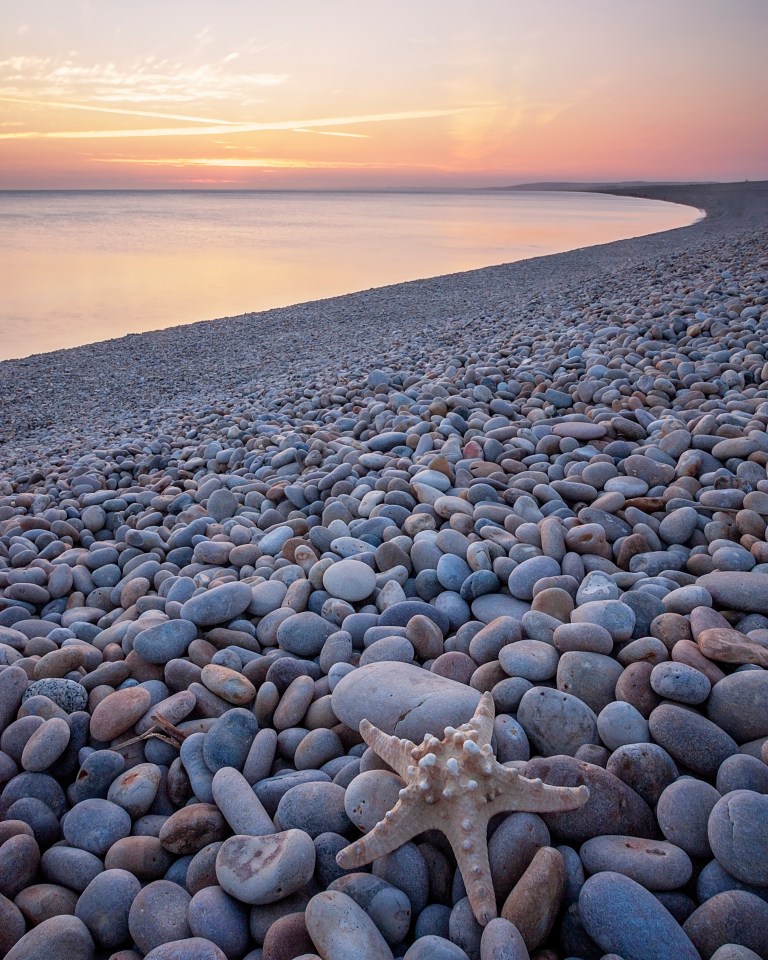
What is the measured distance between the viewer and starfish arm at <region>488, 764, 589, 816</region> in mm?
1445

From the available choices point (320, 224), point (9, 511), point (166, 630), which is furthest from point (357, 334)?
point (320, 224)

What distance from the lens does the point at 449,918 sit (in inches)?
55.0

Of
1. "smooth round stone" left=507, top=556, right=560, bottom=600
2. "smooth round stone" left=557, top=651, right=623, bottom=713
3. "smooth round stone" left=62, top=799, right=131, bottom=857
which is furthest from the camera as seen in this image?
"smooth round stone" left=507, top=556, right=560, bottom=600

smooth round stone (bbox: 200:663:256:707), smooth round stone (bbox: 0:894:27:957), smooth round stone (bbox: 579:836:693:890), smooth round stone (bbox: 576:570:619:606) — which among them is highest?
smooth round stone (bbox: 576:570:619:606)

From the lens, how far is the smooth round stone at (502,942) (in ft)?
4.07

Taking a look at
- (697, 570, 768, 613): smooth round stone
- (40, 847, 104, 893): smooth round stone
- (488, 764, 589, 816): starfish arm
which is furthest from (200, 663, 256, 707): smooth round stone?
(697, 570, 768, 613): smooth round stone

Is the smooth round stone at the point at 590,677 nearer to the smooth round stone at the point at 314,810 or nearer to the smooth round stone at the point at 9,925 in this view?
the smooth round stone at the point at 314,810

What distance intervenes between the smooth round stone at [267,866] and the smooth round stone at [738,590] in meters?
1.42

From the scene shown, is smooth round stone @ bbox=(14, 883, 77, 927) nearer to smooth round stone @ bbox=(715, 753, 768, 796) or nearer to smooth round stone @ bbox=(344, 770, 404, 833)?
smooth round stone @ bbox=(344, 770, 404, 833)

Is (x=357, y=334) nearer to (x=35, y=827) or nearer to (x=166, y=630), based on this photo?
(x=166, y=630)

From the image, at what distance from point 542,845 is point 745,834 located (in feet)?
1.32

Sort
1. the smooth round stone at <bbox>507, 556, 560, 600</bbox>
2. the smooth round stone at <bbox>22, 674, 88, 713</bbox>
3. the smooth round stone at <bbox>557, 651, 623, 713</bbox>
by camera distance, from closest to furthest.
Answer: the smooth round stone at <bbox>557, 651, 623, 713</bbox>, the smooth round stone at <bbox>22, 674, 88, 713</bbox>, the smooth round stone at <bbox>507, 556, 560, 600</bbox>

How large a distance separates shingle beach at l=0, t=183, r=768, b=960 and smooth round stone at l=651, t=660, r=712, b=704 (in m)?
0.01

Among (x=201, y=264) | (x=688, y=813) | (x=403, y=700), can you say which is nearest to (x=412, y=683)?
(x=403, y=700)
